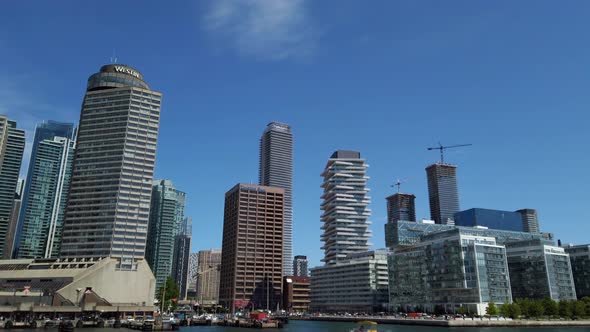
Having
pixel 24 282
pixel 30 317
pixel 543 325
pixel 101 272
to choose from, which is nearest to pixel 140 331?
pixel 30 317

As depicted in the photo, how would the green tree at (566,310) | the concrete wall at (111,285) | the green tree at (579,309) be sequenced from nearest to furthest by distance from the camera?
1. the concrete wall at (111,285)
2. the green tree at (566,310)
3. the green tree at (579,309)

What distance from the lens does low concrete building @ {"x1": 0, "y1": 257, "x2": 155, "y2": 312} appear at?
167 m

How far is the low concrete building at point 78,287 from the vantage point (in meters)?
167

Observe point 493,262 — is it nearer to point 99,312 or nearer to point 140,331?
point 140,331

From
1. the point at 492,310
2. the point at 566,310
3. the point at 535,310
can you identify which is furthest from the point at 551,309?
the point at 492,310

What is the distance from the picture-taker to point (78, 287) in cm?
17450

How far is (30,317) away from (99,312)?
24.9 m

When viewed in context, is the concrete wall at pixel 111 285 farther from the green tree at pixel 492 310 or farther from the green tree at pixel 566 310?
the green tree at pixel 566 310

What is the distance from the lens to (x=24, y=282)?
621 ft

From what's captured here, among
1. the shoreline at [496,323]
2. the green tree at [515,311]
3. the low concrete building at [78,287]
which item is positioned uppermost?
the low concrete building at [78,287]

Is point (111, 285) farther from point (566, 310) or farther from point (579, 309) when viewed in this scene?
point (579, 309)

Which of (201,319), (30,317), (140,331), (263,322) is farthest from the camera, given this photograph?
(201,319)

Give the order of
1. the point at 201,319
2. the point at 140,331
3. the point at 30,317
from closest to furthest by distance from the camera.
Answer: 1. the point at 140,331
2. the point at 30,317
3. the point at 201,319

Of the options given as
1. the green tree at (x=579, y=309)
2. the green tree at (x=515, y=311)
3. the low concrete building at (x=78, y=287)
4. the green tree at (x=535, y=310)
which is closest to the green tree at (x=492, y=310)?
the green tree at (x=515, y=311)
